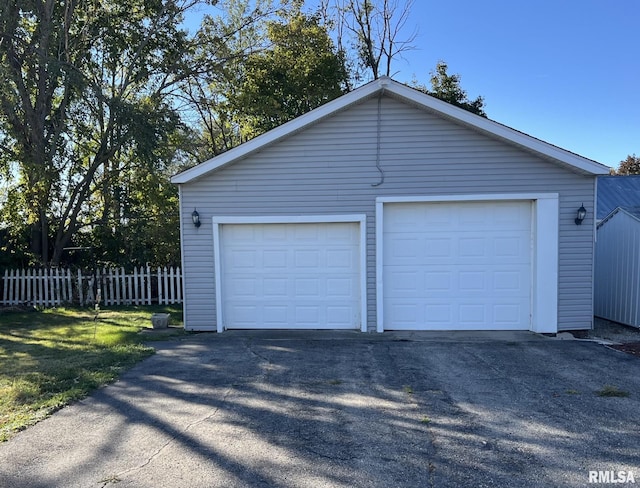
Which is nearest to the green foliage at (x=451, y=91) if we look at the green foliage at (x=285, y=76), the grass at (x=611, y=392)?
the green foliage at (x=285, y=76)

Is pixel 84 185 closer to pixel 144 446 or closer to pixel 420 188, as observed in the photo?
pixel 420 188

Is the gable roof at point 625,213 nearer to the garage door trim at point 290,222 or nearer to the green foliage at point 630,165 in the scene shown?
the garage door trim at point 290,222

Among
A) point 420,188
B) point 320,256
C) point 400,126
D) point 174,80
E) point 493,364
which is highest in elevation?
point 174,80

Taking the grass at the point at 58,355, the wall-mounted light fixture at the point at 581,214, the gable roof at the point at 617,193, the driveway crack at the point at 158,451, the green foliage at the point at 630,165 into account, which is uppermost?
the green foliage at the point at 630,165

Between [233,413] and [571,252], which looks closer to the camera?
[233,413]

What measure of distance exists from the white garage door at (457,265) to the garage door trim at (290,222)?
0.40m

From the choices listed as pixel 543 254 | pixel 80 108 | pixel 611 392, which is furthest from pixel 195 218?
pixel 80 108

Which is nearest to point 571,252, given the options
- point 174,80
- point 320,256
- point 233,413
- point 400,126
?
point 400,126

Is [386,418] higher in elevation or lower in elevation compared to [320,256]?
lower

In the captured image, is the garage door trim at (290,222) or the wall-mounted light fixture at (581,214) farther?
the garage door trim at (290,222)

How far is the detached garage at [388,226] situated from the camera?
7602 mm

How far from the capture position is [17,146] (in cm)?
1192

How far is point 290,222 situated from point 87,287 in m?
7.30

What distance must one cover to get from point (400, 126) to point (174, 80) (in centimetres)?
994
